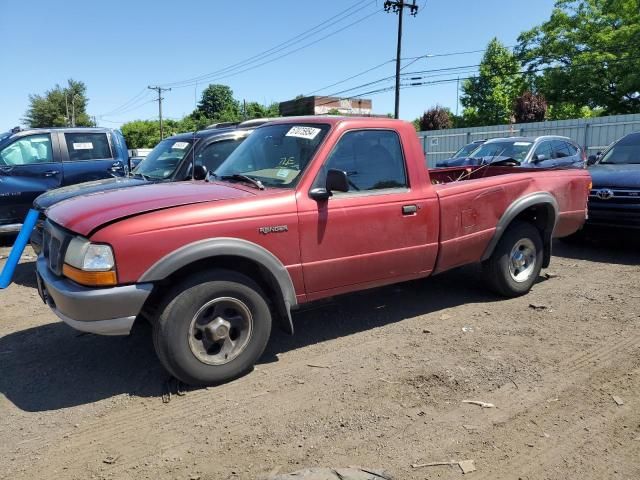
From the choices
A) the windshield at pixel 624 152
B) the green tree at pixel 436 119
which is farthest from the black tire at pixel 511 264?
the green tree at pixel 436 119

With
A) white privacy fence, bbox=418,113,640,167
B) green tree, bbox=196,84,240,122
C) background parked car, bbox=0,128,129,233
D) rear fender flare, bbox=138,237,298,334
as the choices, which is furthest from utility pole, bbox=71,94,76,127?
rear fender flare, bbox=138,237,298,334

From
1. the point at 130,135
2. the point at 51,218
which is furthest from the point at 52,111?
the point at 51,218

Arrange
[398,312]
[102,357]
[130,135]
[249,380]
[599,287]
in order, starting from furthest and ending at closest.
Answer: [130,135]
[599,287]
[398,312]
[102,357]
[249,380]

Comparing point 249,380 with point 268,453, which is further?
point 249,380

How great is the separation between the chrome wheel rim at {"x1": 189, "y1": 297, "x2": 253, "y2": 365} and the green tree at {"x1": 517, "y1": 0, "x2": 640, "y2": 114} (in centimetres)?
3813

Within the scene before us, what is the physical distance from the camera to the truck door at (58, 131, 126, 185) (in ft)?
29.2

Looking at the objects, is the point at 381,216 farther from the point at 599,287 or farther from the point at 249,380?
the point at 599,287

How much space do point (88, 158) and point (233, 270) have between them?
21.4ft

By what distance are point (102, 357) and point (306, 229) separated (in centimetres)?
203

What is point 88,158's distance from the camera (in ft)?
29.9

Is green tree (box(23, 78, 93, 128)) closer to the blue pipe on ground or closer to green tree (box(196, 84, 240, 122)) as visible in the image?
green tree (box(196, 84, 240, 122))

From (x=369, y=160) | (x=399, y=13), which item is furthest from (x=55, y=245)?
(x=399, y=13)

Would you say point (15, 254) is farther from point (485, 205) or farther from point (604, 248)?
point (604, 248)

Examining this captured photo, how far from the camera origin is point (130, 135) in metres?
66.0
